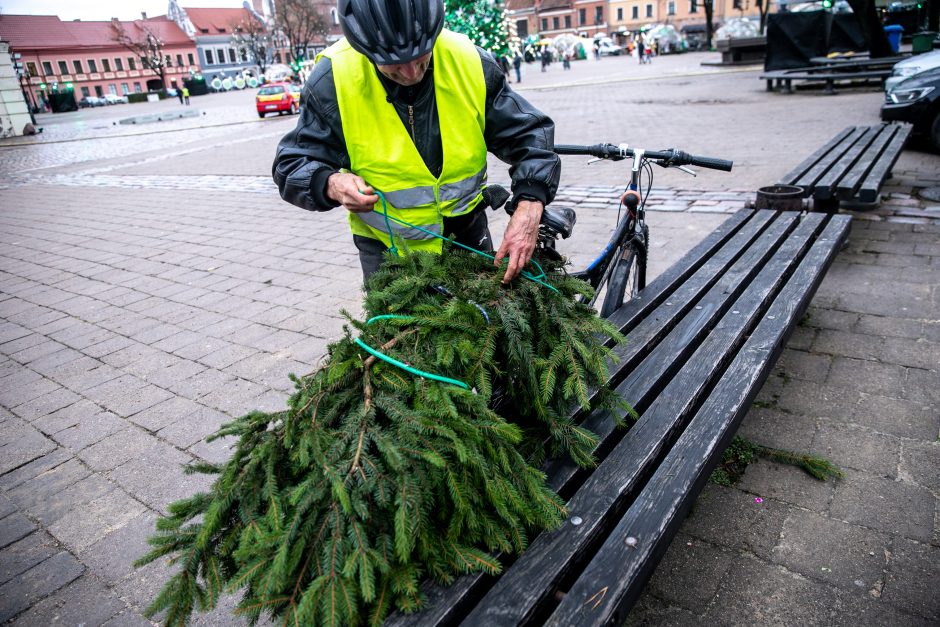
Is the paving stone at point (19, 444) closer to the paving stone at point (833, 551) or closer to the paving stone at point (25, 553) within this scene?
the paving stone at point (25, 553)

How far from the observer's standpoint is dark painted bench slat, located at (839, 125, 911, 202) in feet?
16.4

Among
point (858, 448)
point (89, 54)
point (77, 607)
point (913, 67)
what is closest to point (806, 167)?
point (858, 448)

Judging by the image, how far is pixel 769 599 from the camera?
221cm

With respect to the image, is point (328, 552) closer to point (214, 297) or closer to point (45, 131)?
point (214, 297)

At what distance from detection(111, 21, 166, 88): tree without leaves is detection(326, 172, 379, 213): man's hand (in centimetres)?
7253

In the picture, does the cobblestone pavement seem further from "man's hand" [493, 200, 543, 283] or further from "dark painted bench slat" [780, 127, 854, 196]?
"man's hand" [493, 200, 543, 283]

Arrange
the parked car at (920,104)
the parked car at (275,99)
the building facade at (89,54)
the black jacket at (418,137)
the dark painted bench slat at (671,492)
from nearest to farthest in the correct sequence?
the dark painted bench slat at (671,492), the black jacket at (418,137), the parked car at (920,104), the parked car at (275,99), the building facade at (89,54)

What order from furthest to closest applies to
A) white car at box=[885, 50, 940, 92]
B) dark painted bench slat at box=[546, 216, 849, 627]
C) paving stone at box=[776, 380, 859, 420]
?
white car at box=[885, 50, 940, 92]
paving stone at box=[776, 380, 859, 420]
dark painted bench slat at box=[546, 216, 849, 627]

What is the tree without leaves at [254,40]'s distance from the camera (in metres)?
71.6

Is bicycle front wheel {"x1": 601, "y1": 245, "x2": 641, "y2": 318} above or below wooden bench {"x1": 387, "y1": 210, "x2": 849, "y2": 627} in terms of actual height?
above

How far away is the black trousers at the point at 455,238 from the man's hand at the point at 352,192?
1.36 feet

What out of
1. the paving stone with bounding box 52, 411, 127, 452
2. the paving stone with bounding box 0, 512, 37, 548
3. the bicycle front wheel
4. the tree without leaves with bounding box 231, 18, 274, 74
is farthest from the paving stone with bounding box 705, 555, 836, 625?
the tree without leaves with bounding box 231, 18, 274, 74

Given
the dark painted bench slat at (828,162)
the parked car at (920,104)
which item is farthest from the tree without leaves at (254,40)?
the dark painted bench slat at (828,162)

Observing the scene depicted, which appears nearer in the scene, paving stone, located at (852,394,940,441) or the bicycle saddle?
the bicycle saddle
